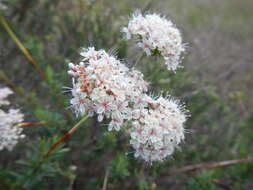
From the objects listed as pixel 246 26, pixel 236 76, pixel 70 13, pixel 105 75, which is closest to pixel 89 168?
pixel 105 75

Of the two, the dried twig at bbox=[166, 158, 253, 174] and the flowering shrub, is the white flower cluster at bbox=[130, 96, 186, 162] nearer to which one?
the flowering shrub

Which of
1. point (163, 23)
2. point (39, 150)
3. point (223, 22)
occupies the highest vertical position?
point (223, 22)

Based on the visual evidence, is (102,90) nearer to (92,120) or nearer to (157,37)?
(157,37)

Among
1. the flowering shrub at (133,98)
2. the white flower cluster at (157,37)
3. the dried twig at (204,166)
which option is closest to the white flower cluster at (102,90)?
the flowering shrub at (133,98)

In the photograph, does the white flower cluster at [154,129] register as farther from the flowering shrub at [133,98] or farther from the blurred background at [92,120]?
the blurred background at [92,120]

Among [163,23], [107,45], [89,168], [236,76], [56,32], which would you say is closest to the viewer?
[163,23]

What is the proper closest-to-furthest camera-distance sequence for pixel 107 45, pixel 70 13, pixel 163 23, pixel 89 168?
pixel 163 23, pixel 89 168, pixel 107 45, pixel 70 13

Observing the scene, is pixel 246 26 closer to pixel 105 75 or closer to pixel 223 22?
pixel 223 22

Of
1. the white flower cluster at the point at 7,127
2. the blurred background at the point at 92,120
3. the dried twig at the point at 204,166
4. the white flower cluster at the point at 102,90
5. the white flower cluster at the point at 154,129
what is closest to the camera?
the white flower cluster at the point at 102,90
